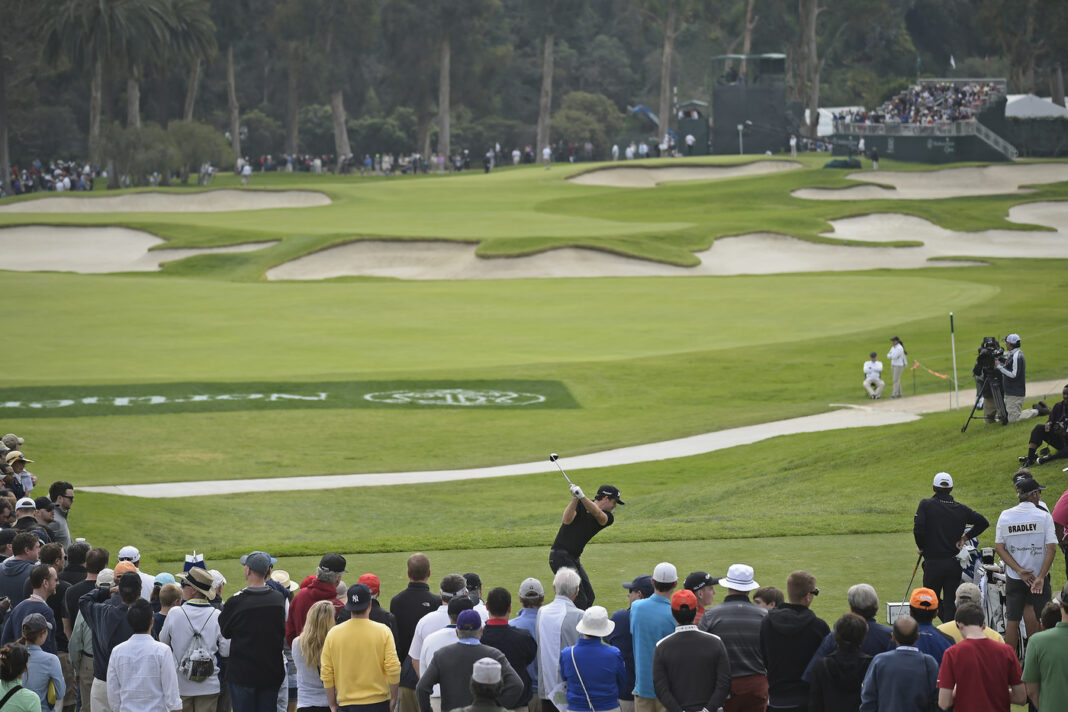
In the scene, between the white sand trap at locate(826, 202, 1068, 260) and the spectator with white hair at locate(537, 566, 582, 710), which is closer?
the spectator with white hair at locate(537, 566, 582, 710)

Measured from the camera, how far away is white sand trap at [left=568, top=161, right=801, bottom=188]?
89.7 meters

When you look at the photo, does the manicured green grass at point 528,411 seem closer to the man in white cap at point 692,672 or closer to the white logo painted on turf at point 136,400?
the white logo painted on turf at point 136,400

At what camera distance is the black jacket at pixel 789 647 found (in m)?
9.92

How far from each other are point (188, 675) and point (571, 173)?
3212 inches

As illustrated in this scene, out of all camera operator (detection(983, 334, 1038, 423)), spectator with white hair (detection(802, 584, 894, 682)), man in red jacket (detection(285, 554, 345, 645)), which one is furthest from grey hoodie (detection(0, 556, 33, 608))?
camera operator (detection(983, 334, 1038, 423))

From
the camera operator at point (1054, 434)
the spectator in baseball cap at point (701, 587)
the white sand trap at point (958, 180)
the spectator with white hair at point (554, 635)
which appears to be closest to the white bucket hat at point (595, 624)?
the spectator with white hair at point (554, 635)

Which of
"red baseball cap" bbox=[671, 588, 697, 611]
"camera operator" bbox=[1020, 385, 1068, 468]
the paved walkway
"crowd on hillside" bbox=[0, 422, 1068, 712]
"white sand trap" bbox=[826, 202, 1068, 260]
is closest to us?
"crowd on hillside" bbox=[0, 422, 1068, 712]

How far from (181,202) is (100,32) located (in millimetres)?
17974

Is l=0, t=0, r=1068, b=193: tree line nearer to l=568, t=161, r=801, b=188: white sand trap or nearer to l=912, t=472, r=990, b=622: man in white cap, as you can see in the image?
l=568, t=161, r=801, b=188: white sand trap

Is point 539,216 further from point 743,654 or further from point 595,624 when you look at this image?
point 595,624

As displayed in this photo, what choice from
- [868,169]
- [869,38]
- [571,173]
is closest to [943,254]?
[868,169]

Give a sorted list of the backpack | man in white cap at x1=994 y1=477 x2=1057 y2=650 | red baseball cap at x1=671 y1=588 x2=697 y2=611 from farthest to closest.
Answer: man in white cap at x1=994 y1=477 x2=1057 y2=650
the backpack
red baseball cap at x1=671 y1=588 x2=697 y2=611

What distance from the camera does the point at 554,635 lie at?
10422mm

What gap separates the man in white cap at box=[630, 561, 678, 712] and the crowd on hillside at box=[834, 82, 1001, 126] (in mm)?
85448
